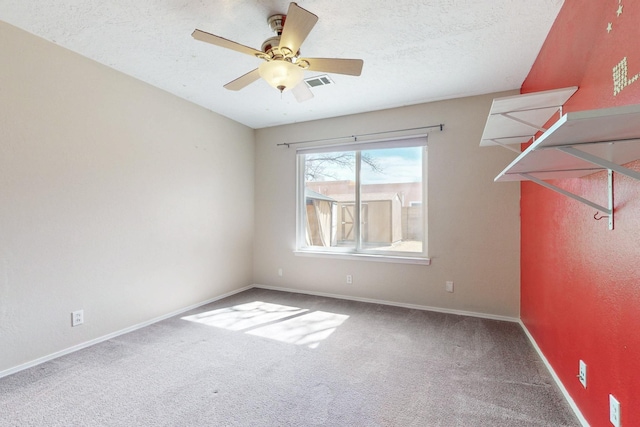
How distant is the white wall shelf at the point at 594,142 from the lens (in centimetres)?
72

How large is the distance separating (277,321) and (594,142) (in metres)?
2.83

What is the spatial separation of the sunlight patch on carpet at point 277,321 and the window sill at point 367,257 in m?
0.81

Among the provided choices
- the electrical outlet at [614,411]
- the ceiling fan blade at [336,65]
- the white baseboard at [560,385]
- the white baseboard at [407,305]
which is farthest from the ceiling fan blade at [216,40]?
the white baseboard at [407,305]

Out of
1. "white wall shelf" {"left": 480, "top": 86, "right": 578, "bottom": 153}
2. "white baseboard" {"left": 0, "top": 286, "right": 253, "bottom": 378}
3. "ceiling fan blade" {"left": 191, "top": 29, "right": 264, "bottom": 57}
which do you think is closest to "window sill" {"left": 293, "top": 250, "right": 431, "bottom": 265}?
"white baseboard" {"left": 0, "top": 286, "right": 253, "bottom": 378}

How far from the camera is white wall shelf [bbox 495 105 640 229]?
28.2 inches

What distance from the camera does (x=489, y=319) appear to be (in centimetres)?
305

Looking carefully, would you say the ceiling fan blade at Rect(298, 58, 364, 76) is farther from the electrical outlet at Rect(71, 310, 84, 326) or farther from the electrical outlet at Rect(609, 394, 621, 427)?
the electrical outlet at Rect(71, 310, 84, 326)

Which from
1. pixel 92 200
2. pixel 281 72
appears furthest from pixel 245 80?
pixel 92 200

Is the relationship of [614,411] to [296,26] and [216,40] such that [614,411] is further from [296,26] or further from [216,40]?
[216,40]

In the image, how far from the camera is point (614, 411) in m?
1.21

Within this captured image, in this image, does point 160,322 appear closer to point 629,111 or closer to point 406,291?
point 406,291

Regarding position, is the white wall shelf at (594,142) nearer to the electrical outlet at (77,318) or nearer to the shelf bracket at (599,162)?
the shelf bracket at (599,162)

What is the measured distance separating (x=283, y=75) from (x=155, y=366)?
2.30 meters

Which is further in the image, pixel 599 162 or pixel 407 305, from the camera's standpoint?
pixel 407 305
